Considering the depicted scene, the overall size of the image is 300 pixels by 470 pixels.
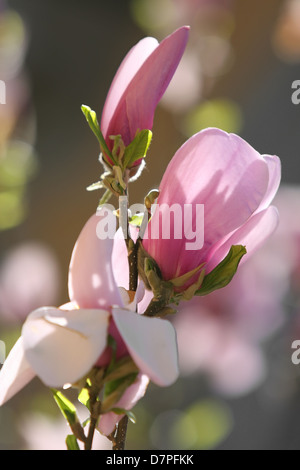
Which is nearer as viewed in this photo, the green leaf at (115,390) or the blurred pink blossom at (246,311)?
the green leaf at (115,390)

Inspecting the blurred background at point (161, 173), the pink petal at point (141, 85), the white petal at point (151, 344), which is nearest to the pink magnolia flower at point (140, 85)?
the pink petal at point (141, 85)

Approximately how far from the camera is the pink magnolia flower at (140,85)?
30 cm

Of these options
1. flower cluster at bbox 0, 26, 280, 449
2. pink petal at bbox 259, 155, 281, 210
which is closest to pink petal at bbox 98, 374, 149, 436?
flower cluster at bbox 0, 26, 280, 449

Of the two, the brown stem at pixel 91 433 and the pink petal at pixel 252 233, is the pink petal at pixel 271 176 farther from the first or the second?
the brown stem at pixel 91 433

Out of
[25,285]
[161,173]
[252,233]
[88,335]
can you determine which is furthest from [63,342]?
[161,173]

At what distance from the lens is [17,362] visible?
0.26 metres

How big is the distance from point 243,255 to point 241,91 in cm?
100

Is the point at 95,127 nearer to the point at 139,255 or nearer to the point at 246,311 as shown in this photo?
the point at 139,255

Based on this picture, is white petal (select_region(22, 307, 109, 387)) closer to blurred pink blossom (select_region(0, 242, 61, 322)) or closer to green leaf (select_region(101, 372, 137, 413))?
green leaf (select_region(101, 372, 137, 413))

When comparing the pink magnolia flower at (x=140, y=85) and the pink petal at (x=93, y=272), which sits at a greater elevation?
the pink magnolia flower at (x=140, y=85)

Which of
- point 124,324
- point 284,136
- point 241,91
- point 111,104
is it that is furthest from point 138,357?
point 284,136

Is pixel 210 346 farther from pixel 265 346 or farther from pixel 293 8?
pixel 293 8

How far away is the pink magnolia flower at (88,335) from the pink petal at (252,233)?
0.06m

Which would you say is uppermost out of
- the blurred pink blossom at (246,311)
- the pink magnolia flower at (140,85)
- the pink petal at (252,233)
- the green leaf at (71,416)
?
the pink magnolia flower at (140,85)
